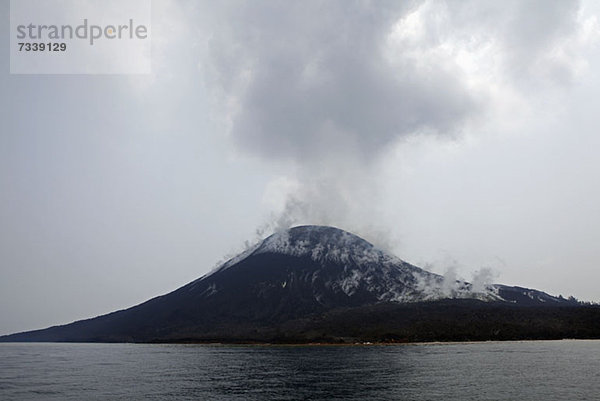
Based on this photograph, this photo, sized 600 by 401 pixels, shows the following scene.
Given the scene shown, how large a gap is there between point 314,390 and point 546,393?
34.5 m

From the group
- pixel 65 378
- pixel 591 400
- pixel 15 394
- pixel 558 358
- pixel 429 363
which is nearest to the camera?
pixel 591 400

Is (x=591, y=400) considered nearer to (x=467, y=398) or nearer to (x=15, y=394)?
(x=467, y=398)

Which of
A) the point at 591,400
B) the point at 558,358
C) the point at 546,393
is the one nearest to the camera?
the point at 591,400

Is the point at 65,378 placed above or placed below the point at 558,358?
above

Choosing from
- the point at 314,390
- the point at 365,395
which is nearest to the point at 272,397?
the point at 314,390

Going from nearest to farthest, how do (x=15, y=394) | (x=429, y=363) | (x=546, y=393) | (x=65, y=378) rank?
(x=546, y=393), (x=15, y=394), (x=65, y=378), (x=429, y=363)

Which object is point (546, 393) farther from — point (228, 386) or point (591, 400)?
point (228, 386)

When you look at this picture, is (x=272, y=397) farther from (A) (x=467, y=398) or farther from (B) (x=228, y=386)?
(A) (x=467, y=398)

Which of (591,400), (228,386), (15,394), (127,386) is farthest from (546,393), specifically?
(15,394)

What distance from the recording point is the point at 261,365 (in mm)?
118188

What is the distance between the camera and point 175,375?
9925cm

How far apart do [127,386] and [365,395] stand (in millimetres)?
43519

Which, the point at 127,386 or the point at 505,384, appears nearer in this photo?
the point at 505,384

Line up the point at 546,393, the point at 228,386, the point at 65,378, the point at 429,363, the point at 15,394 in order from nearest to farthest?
the point at 546,393 < the point at 15,394 < the point at 228,386 < the point at 65,378 < the point at 429,363
